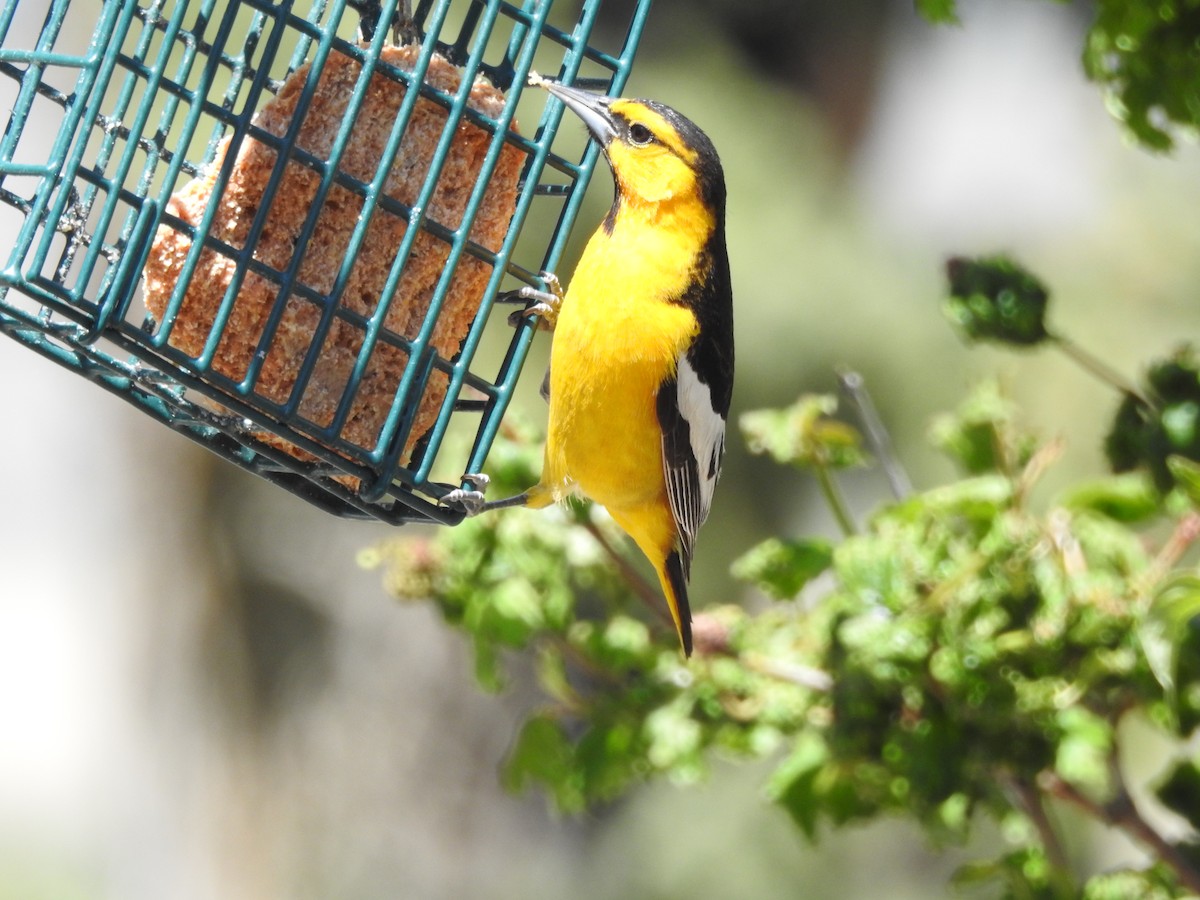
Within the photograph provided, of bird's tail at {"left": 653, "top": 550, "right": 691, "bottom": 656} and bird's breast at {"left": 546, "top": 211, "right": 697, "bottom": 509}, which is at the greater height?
bird's breast at {"left": 546, "top": 211, "right": 697, "bottom": 509}

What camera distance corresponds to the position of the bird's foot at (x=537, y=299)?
365 cm

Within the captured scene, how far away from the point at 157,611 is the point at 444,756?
2.27 m

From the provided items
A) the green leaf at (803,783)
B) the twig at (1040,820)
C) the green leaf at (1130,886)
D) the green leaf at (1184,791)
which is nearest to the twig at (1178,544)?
the green leaf at (1184,791)

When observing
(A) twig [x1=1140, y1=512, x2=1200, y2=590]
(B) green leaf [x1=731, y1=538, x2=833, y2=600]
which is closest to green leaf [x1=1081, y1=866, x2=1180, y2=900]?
(A) twig [x1=1140, y1=512, x2=1200, y2=590]

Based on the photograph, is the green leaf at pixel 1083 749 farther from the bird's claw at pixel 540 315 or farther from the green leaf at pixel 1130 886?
the bird's claw at pixel 540 315

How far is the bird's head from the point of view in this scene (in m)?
3.63

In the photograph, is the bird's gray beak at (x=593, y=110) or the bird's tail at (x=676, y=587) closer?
the bird's gray beak at (x=593, y=110)

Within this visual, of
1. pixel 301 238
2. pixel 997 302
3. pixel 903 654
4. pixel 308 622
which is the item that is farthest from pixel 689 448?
pixel 308 622

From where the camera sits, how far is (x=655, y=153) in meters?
3.71

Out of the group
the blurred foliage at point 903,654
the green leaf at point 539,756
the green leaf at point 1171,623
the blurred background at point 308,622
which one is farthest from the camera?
the blurred background at point 308,622

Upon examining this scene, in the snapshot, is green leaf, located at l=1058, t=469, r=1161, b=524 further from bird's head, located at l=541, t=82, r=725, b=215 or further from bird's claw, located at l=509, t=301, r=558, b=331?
bird's claw, located at l=509, t=301, r=558, b=331

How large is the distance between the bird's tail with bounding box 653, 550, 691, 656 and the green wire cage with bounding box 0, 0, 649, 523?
812 mm

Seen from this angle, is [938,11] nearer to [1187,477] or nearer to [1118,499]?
[1187,477]

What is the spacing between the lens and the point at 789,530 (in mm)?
8883
